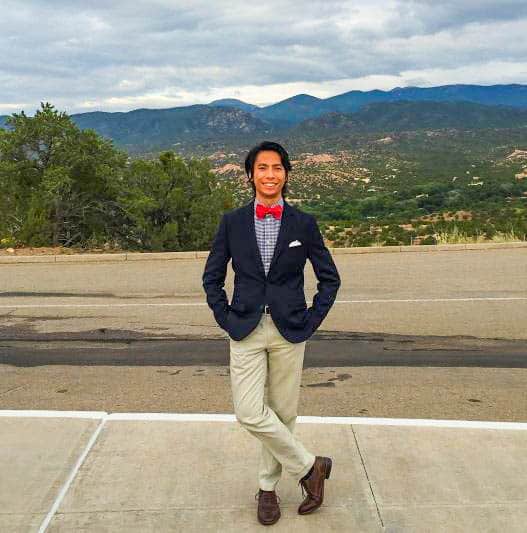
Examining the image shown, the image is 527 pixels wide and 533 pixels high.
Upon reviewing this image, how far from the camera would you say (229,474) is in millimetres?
4227

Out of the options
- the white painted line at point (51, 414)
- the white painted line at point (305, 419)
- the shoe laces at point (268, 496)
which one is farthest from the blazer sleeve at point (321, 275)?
the white painted line at point (51, 414)

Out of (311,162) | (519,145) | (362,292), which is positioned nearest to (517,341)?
(362,292)

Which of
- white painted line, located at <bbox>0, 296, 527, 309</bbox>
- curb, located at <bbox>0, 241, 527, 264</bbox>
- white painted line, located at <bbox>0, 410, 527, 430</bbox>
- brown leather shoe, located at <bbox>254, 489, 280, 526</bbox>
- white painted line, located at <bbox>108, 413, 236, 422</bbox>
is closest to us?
brown leather shoe, located at <bbox>254, 489, 280, 526</bbox>

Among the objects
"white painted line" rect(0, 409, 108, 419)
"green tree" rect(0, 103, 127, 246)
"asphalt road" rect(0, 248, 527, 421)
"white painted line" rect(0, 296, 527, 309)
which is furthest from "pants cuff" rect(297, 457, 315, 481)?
"green tree" rect(0, 103, 127, 246)

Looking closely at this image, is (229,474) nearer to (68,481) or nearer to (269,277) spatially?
(68,481)

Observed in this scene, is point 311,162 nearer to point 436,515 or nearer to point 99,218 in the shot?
point 99,218

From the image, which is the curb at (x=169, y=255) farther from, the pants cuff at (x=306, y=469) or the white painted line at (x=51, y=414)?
the pants cuff at (x=306, y=469)

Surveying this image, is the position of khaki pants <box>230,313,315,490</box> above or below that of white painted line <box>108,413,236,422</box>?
above

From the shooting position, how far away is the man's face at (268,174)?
3455 millimetres

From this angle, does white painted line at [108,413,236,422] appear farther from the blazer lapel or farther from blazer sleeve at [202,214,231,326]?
the blazer lapel

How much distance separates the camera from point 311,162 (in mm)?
102062

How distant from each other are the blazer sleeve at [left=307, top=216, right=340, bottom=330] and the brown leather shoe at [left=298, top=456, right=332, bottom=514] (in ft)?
2.57

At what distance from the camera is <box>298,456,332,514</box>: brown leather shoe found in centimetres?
374

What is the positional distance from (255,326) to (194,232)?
16406 millimetres
